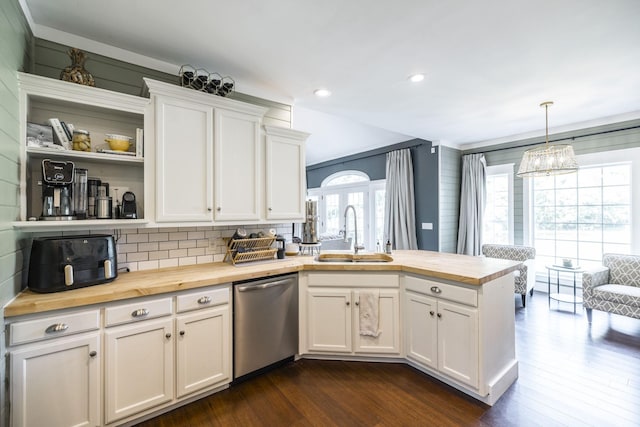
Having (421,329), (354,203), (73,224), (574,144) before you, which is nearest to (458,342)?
(421,329)

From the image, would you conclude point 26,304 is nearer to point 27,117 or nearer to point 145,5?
point 27,117

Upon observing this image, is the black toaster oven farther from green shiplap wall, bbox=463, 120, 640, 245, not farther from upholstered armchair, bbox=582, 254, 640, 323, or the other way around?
green shiplap wall, bbox=463, 120, 640, 245

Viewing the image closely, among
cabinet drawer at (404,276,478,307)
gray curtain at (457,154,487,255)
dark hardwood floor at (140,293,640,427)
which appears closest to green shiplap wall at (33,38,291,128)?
dark hardwood floor at (140,293,640,427)

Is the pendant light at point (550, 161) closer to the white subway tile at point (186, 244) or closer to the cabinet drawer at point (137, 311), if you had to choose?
the white subway tile at point (186, 244)

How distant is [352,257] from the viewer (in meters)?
2.77

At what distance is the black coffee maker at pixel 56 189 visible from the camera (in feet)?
5.63

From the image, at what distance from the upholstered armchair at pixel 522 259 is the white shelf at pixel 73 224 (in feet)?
13.9

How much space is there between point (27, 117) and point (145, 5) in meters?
1.02

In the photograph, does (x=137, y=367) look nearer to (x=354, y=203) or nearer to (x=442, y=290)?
(x=442, y=290)

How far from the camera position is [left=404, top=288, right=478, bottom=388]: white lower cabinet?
202cm

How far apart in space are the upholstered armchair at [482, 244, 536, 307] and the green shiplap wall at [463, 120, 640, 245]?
1.82 feet

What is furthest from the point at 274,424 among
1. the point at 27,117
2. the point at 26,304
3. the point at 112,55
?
the point at 112,55

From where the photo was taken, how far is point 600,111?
142 inches

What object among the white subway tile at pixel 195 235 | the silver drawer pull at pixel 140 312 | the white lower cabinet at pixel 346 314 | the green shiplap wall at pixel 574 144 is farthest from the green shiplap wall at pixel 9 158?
the green shiplap wall at pixel 574 144
